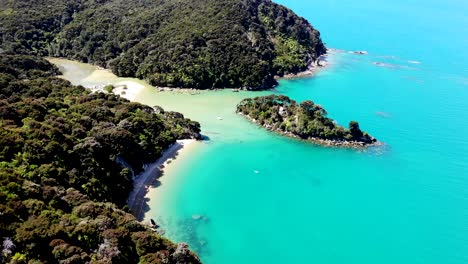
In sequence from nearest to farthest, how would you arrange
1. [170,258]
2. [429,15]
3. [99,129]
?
[170,258], [99,129], [429,15]

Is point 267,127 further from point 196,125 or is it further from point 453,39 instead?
point 453,39

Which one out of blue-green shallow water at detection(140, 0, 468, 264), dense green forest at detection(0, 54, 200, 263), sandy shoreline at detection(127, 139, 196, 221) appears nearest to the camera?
dense green forest at detection(0, 54, 200, 263)

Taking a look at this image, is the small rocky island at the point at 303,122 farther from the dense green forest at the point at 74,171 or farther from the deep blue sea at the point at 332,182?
the dense green forest at the point at 74,171

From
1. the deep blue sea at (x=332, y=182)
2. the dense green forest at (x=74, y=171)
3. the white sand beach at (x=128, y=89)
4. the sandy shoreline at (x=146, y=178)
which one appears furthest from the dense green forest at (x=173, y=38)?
the sandy shoreline at (x=146, y=178)

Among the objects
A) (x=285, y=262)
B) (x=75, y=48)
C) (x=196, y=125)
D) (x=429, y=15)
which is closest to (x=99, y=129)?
(x=196, y=125)

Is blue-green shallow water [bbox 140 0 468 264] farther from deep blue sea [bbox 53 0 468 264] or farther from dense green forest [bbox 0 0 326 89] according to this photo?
dense green forest [bbox 0 0 326 89]

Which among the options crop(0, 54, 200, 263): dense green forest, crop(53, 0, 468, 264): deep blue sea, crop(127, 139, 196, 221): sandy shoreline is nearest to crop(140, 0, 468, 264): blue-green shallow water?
crop(53, 0, 468, 264): deep blue sea
